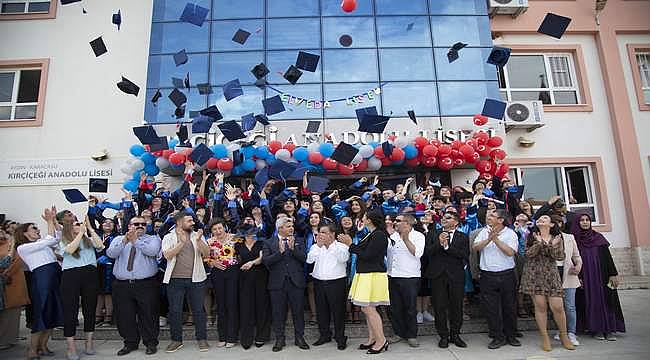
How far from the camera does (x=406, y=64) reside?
32.3ft

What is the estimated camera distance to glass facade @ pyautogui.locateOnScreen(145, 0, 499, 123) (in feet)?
31.3

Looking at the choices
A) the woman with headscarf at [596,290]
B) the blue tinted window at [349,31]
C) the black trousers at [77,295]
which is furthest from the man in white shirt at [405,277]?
the blue tinted window at [349,31]

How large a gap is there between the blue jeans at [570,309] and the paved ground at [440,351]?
0.72ft

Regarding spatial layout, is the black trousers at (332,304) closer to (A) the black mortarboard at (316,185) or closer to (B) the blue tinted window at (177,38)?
(A) the black mortarboard at (316,185)

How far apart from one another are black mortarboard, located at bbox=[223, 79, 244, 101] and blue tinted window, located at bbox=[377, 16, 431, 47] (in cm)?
357

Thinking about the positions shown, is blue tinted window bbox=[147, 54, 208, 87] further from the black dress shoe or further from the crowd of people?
the black dress shoe

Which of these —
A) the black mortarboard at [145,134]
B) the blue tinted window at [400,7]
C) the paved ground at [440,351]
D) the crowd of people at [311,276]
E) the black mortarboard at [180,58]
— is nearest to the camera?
the paved ground at [440,351]

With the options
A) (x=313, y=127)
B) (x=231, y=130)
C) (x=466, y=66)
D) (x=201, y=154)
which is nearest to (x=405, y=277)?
(x=231, y=130)

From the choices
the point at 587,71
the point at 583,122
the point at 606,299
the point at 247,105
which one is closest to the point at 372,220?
the point at 606,299

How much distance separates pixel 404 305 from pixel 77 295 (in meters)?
3.83

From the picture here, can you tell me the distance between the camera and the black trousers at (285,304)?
5074 mm

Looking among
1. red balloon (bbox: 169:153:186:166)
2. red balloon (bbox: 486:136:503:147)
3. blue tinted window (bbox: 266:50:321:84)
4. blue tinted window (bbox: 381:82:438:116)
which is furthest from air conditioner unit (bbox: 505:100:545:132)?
red balloon (bbox: 169:153:186:166)

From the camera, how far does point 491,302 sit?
Answer: 4875mm

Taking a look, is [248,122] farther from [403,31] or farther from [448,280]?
[448,280]
